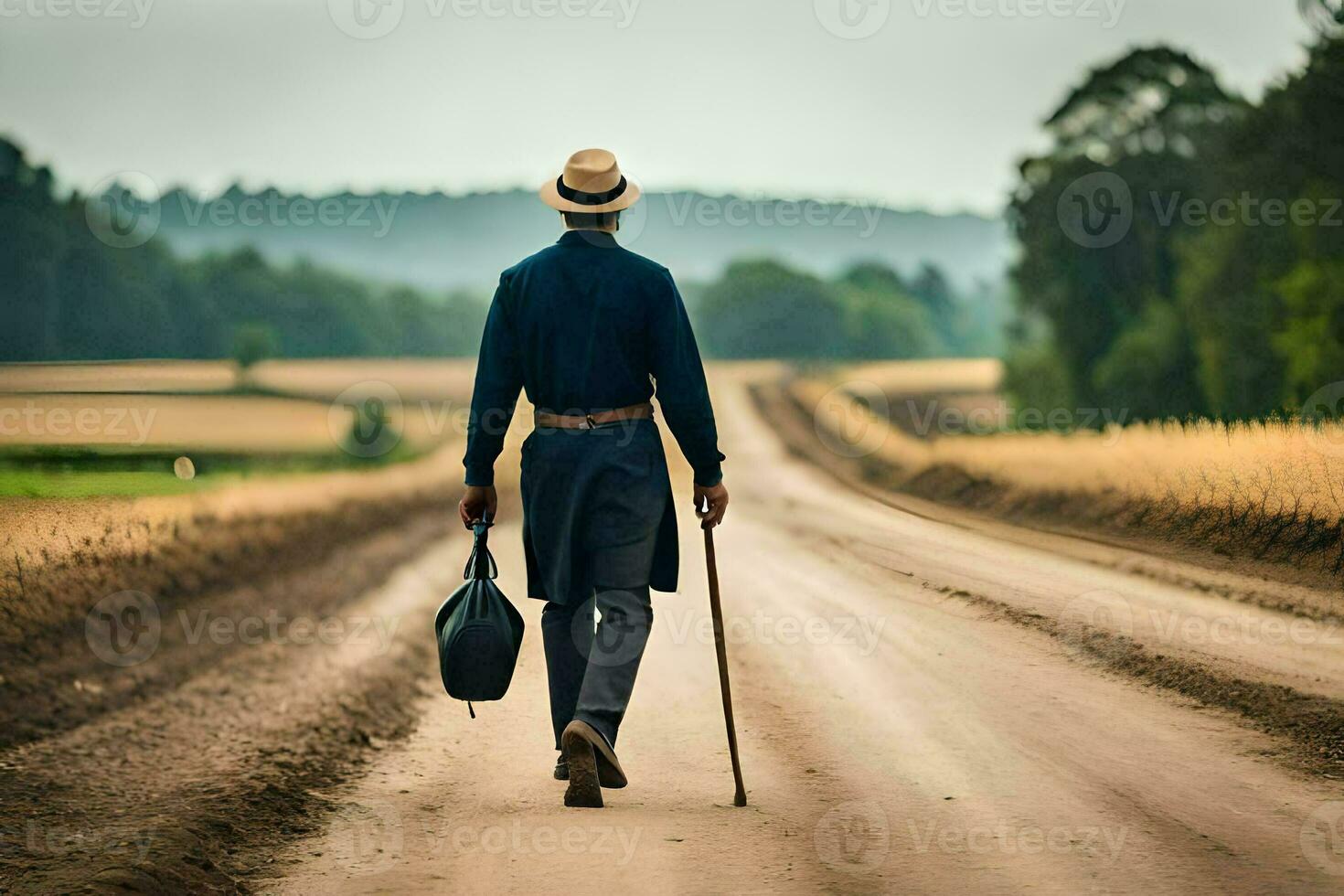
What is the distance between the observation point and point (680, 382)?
5.52m

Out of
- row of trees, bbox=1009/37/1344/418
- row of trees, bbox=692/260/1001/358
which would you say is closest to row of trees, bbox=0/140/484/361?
row of trees, bbox=1009/37/1344/418

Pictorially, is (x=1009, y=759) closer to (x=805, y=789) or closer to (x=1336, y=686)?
(x=805, y=789)

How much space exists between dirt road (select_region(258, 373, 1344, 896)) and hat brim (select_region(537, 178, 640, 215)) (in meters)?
2.40

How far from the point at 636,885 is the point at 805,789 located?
133 centimetres

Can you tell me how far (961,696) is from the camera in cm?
714

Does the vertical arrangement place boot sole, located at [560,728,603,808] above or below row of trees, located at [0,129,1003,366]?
below

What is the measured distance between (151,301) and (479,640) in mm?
21454

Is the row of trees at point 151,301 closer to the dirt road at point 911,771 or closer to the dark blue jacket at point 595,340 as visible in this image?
the dirt road at point 911,771

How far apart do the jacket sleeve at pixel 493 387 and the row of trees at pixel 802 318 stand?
4112 inches

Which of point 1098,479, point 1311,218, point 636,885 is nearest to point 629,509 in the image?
point 636,885

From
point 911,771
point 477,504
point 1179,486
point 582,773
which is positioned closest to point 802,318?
point 1179,486

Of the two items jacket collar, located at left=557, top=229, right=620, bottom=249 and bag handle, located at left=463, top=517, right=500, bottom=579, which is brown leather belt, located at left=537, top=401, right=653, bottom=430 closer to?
bag handle, located at left=463, top=517, right=500, bottom=579

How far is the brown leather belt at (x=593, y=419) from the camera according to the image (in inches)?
219

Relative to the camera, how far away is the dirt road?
4.47m
